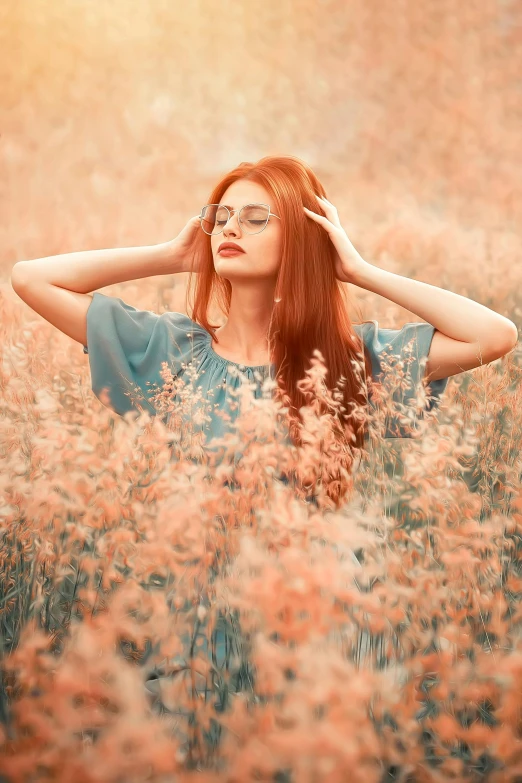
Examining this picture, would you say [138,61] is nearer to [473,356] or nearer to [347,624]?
[473,356]

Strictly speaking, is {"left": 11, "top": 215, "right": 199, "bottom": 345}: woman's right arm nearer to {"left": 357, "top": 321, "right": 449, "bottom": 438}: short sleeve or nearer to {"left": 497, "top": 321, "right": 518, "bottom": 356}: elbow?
{"left": 357, "top": 321, "right": 449, "bottom": 438}: short sleeve

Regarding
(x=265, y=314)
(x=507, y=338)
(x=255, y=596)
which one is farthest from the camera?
(x=265, y=314)

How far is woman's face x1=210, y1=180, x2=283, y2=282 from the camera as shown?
49.6 inches

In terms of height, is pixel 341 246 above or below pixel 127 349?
above

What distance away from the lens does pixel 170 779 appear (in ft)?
3.43

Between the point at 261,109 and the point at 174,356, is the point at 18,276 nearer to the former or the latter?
the point at 174,356

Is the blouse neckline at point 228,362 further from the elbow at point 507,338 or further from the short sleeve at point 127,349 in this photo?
the elbow at point 507,338

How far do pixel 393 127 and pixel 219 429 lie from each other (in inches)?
26.6

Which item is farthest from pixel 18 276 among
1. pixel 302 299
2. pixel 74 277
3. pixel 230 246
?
pixel 302 299

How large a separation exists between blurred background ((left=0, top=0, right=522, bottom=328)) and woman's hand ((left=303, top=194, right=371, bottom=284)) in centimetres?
8

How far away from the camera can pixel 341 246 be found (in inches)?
50.3

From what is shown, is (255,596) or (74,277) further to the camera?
(74,277)

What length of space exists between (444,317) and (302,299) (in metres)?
0.25

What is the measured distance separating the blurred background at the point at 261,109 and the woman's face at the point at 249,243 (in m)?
0.12
